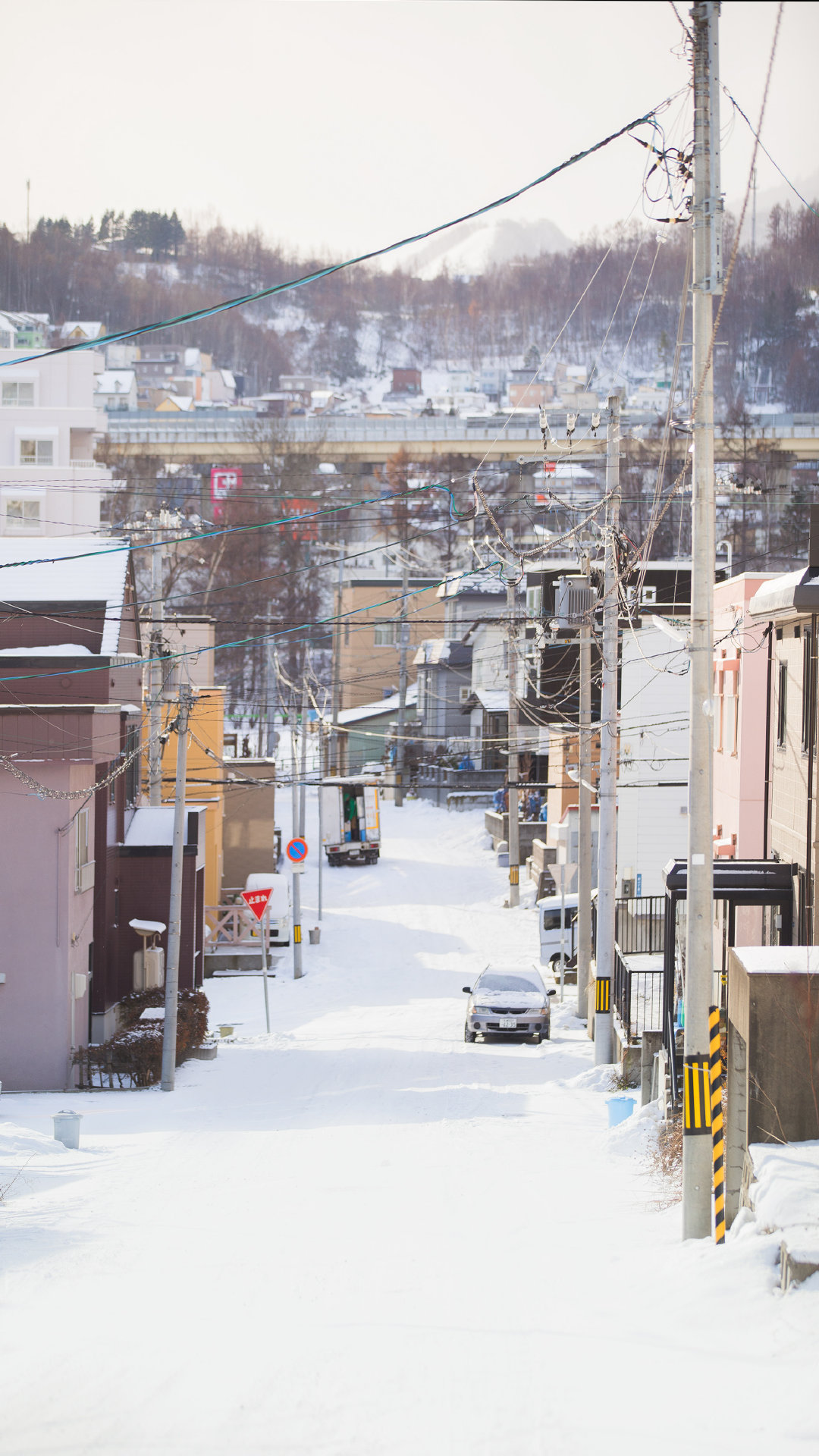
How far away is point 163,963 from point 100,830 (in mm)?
3408

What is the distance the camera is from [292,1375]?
6836 millimetres

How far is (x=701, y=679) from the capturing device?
9.38 meters

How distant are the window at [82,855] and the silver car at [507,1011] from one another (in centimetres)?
669

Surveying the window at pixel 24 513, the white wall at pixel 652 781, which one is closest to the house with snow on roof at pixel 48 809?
Result: the white wall at pixel 652 781

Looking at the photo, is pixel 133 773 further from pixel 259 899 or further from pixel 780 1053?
pixel 780 1053

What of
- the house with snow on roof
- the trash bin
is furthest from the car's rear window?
the trash bin

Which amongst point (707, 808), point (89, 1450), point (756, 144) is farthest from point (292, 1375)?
point (756, 144)

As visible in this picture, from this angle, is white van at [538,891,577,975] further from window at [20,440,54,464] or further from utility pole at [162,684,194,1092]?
window at [20,440,54,464]

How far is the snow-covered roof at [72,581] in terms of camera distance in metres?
21.3

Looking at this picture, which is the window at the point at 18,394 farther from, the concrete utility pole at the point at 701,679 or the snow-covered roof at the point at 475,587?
the concrete utility pole at the point at 701,679

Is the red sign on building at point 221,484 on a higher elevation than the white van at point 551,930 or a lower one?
higher

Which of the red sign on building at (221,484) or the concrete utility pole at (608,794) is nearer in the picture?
the concrete utility pole at (608,794)

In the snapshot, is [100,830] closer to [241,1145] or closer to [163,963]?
[163,963]

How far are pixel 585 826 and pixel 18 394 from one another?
39.5 m
